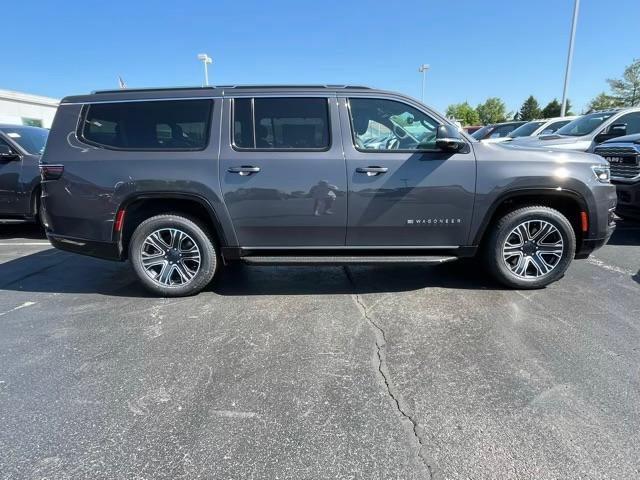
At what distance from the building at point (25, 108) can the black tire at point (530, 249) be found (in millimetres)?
27632

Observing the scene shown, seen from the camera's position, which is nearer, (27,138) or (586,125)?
(27,138)

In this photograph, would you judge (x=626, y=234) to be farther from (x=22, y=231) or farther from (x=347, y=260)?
(x=22, y=231)

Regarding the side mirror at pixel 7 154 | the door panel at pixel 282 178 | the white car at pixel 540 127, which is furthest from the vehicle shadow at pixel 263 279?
the white car at pixel 540 127

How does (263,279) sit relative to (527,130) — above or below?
below

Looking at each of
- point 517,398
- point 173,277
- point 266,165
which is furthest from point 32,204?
point 517,398

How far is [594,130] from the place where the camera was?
8.58m

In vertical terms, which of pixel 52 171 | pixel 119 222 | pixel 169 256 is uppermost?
pixel 52 171

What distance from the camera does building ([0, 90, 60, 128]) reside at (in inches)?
986

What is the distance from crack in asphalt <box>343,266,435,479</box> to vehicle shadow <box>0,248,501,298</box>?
499 millimetres

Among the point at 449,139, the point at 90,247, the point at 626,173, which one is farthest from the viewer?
the point at 626,173

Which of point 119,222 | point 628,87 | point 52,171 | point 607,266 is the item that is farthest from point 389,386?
point 628,87

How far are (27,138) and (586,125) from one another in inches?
439

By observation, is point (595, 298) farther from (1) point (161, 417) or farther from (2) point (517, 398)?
(1) point (161, 417)

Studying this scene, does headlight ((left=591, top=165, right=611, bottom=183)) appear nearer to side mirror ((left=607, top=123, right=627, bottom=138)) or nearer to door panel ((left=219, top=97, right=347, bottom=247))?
door panel ((left=219, top=97, right=347, bottom=247))
